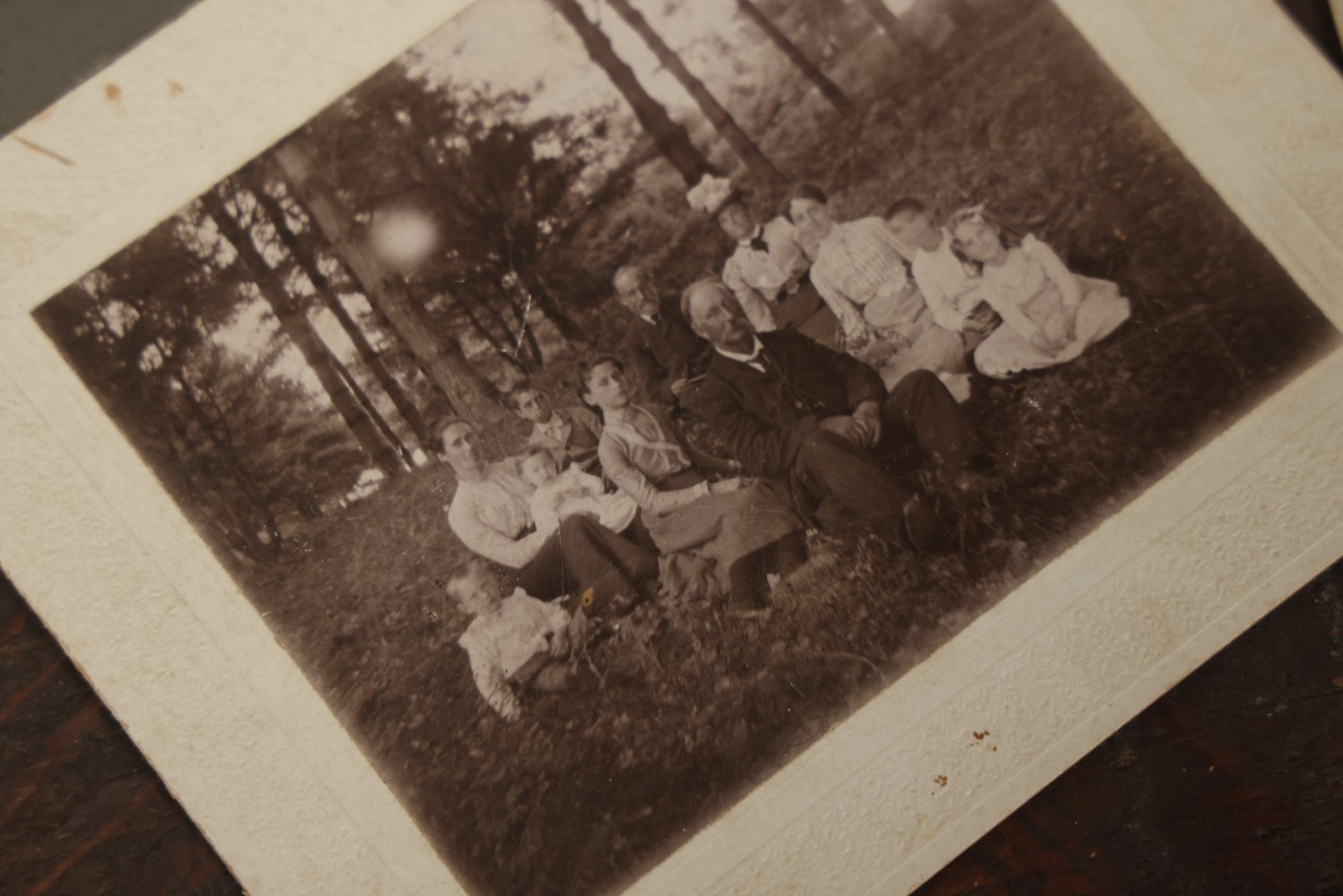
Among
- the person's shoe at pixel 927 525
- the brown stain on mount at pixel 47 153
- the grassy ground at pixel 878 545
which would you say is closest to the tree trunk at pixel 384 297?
the grassy ground at pixel 878 545

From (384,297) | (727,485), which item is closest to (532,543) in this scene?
(727,485)

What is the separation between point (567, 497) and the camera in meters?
1.49

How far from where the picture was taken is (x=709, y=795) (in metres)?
1.46

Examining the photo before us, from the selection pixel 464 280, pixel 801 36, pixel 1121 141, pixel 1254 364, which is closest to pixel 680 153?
pixel 801 36

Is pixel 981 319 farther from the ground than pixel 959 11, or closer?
closer

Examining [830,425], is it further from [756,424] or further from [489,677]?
[489,677]

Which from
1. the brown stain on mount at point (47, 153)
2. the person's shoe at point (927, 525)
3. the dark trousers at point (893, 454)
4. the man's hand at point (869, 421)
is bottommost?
the person's shoe at point (927, 525)

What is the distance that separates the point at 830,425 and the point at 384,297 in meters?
0.90

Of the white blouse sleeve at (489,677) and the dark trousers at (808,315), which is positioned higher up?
the dark trousers at (808,315)

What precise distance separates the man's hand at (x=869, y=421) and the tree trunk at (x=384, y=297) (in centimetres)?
69

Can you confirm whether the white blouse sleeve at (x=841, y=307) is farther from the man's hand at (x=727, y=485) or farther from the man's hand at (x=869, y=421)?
the man's hand at (x=727, y=485)

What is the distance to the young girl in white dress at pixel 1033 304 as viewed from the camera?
1.44 metres

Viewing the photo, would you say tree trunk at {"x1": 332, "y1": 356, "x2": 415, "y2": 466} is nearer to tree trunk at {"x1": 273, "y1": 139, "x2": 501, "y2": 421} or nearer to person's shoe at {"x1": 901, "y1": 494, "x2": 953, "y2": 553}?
tree trunk at {"x1": 273, "y1": 139, "x2": 501, "y2": 421}

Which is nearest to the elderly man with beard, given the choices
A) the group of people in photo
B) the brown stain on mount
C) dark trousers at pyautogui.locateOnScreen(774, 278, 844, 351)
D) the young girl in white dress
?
the group of people in photo
